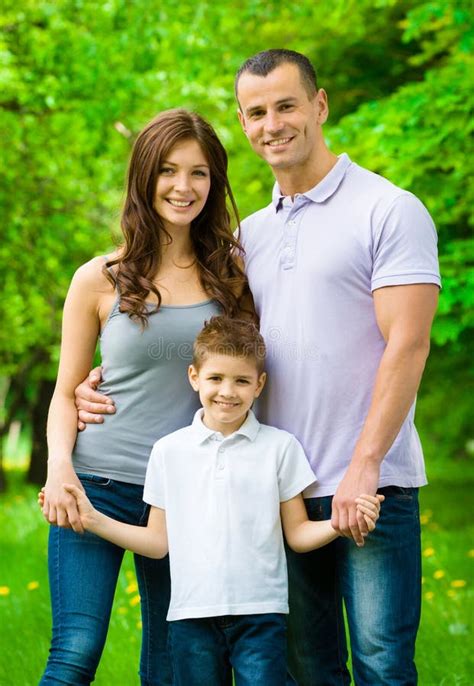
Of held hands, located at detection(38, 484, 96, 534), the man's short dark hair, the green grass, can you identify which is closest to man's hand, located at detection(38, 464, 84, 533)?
held hands, located at detection(38, 484, 96, 534)

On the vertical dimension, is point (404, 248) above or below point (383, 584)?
above

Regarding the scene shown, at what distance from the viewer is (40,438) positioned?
1612 centimetres

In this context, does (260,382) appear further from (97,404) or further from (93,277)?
(93,277)

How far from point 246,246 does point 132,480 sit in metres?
0.92

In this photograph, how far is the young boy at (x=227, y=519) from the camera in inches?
124

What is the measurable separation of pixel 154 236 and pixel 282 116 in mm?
610

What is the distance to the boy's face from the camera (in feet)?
10.7

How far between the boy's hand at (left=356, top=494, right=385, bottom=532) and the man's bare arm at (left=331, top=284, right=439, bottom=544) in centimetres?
3

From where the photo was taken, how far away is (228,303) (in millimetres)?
3525

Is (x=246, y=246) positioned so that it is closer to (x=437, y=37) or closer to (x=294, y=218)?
(x=294, y=218)

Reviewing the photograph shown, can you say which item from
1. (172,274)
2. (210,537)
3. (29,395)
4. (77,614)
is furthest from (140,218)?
(29,395)

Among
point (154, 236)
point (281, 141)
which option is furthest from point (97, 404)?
point (281, 141)

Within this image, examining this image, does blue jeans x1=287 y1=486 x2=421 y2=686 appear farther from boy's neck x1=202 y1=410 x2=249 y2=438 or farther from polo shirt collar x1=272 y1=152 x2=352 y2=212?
polo shirt collar x1=272 y1=152 x2=352 y2=212

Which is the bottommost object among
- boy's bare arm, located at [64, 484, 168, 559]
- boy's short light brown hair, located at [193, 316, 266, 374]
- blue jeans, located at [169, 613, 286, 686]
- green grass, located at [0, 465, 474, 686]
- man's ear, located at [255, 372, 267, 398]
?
green grass, located at [0, 465, 474, 686]
